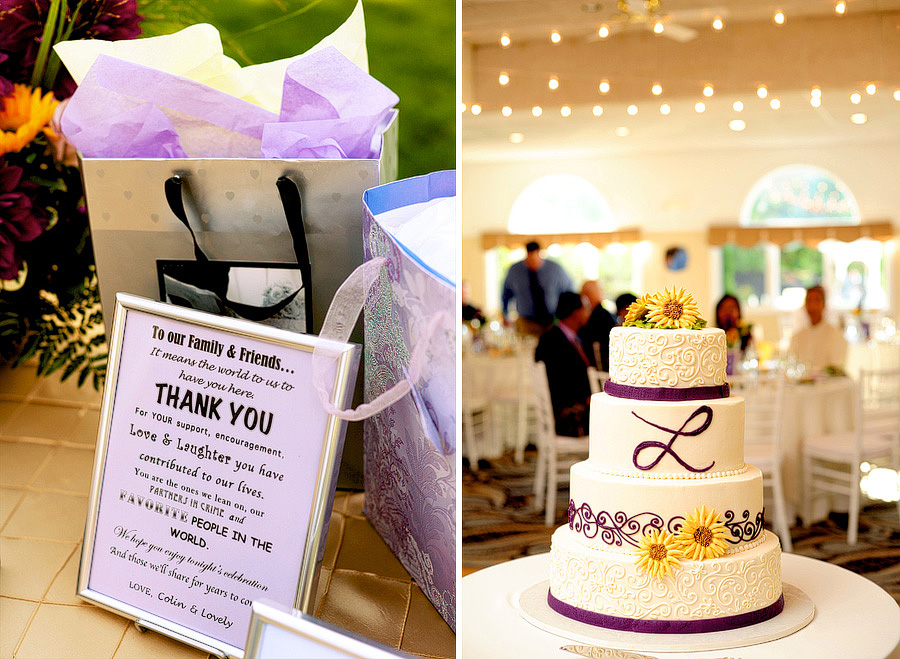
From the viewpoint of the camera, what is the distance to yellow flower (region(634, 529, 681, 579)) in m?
1.54

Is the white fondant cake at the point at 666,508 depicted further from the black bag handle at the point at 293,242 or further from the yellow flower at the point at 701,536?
the black bag handle at the point at 293,242

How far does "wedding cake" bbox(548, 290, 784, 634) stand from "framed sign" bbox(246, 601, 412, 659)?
1.13 m

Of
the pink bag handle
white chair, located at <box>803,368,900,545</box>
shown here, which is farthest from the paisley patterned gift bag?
white chair, located at <box>803,368,900,545</box>

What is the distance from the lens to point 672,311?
5.84ft

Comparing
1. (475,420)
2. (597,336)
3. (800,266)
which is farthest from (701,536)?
(800,266)

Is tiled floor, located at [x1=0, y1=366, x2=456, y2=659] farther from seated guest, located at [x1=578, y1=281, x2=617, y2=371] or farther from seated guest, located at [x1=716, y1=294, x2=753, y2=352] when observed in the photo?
seated guest, located at [x1=578, y1=281, x2=617, y2=371]

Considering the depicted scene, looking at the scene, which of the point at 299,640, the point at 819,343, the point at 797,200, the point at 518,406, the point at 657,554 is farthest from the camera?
the point at 797,200

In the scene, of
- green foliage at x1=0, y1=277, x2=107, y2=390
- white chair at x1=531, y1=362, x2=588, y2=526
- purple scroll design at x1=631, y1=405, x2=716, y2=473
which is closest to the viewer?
green foliage at x1=0, y1=277, x2=107, y2=390

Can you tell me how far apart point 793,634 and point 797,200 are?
33.0ft

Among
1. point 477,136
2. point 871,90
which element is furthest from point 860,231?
point 477,136

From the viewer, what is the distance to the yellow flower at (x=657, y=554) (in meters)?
1.54

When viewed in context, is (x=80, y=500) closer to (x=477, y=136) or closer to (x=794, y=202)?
(x=477, y=136)

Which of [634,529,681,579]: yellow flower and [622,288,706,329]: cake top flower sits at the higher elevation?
[622,288,706,329]: cake top flower

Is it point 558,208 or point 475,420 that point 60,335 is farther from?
point 558,208
